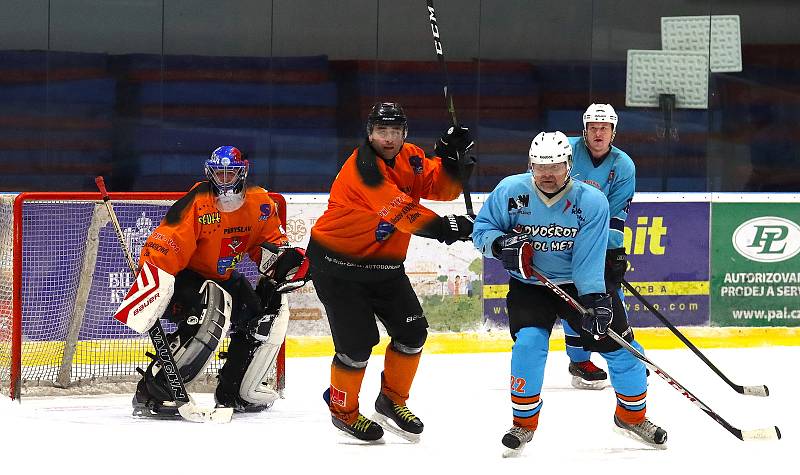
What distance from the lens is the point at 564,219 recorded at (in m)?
4.41

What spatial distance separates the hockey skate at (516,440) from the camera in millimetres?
4438

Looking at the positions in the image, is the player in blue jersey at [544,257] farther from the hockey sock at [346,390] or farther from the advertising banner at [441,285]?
the advertising banner at [441,285]

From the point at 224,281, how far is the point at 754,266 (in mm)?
3085

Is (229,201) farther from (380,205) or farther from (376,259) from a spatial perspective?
(380,205)

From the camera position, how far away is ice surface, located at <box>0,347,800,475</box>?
172 inches

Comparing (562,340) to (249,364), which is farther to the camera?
(562,340)

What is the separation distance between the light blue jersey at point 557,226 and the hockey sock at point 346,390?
2.09 ft

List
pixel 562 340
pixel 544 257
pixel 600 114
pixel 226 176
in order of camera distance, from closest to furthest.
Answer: pixel 544 257 < pixel 226 176 < pixel 600 114 < pixel 562 340

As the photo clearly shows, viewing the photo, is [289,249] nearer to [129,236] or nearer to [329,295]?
[329,295]

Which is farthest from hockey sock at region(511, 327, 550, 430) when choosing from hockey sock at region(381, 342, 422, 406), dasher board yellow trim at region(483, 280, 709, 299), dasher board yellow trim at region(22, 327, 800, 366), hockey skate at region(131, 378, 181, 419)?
dasher board yellow trim at region(483, 280, 709, 299)

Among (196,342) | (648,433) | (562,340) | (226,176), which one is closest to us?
(648,433)

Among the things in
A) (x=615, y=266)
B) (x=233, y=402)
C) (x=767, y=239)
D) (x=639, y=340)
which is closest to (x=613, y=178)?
(x=615, y=266)

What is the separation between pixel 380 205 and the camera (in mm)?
4500

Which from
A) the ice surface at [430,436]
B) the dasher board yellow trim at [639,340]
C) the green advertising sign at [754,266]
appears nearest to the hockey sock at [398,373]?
the ice surface at [430,436]
